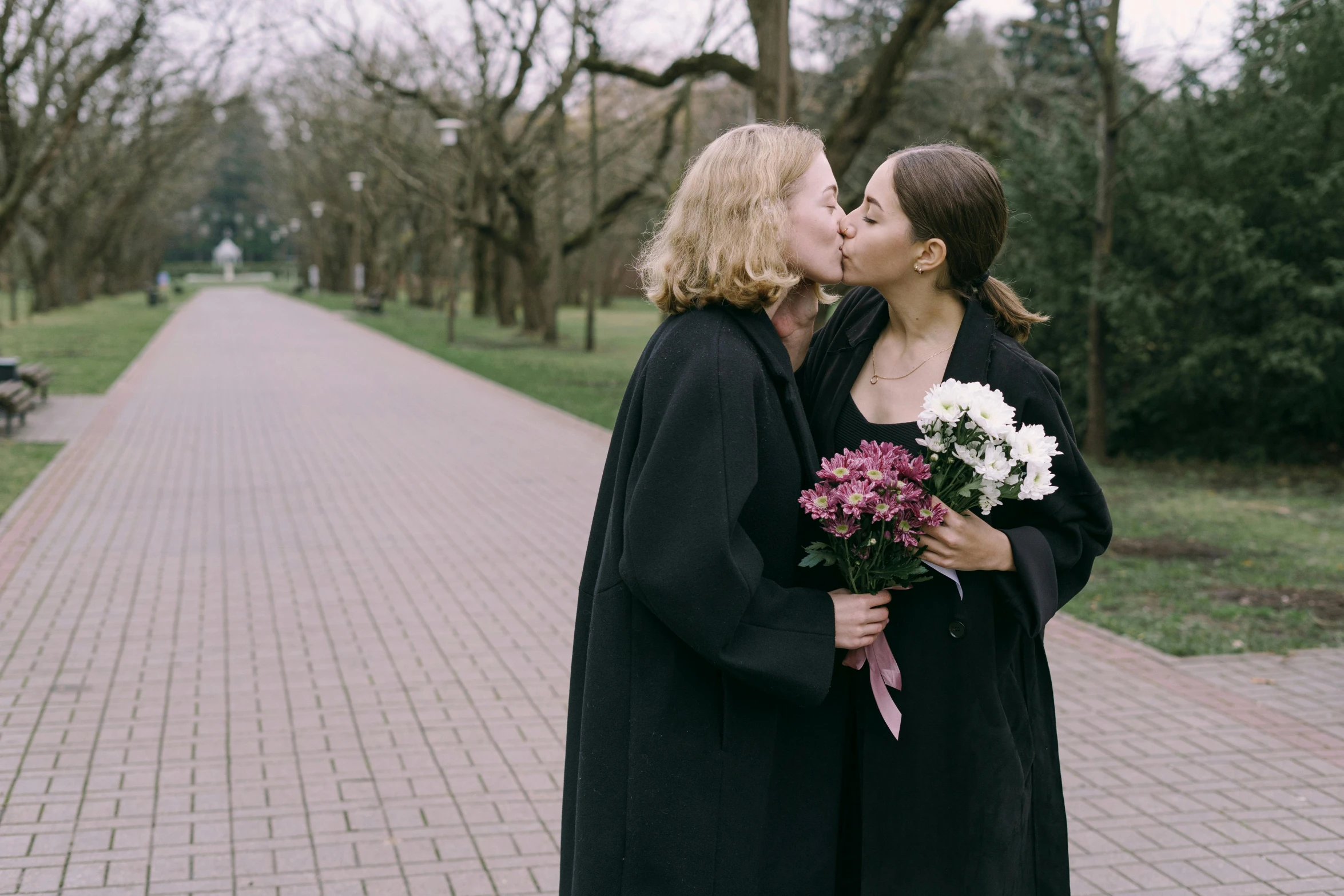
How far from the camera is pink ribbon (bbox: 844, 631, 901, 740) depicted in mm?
2273

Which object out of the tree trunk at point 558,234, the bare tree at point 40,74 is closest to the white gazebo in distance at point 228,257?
the tree trunk at point 558,234

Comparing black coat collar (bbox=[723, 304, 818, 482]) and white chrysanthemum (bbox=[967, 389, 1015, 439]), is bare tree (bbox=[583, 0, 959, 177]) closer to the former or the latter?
black coat collar (bbox=[723, 304, 818, 482])

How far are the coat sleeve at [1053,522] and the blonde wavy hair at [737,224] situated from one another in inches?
20.4

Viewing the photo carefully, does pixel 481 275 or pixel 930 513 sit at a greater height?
pixel 930 513

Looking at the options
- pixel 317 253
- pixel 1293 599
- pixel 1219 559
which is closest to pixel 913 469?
pixel 1293 599

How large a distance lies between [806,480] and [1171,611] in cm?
583

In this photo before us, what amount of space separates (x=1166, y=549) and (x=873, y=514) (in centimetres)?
779

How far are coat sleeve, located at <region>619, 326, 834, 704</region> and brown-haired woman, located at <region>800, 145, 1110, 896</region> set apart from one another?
0.25 m

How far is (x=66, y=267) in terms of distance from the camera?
157 ft

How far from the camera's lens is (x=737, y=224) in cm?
219

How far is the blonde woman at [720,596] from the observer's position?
82.7 inches

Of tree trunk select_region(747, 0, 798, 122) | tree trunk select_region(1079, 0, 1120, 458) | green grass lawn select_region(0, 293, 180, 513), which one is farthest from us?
tree trunk select_region(747, 0, 798, 122)

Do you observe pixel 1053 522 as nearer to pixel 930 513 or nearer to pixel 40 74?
pixel 930 513

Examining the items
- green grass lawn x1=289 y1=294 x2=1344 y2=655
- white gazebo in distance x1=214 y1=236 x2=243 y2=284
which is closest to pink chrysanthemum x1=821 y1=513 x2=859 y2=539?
green grass lawn x1=289 y1=294 x2=1344 y2=655
